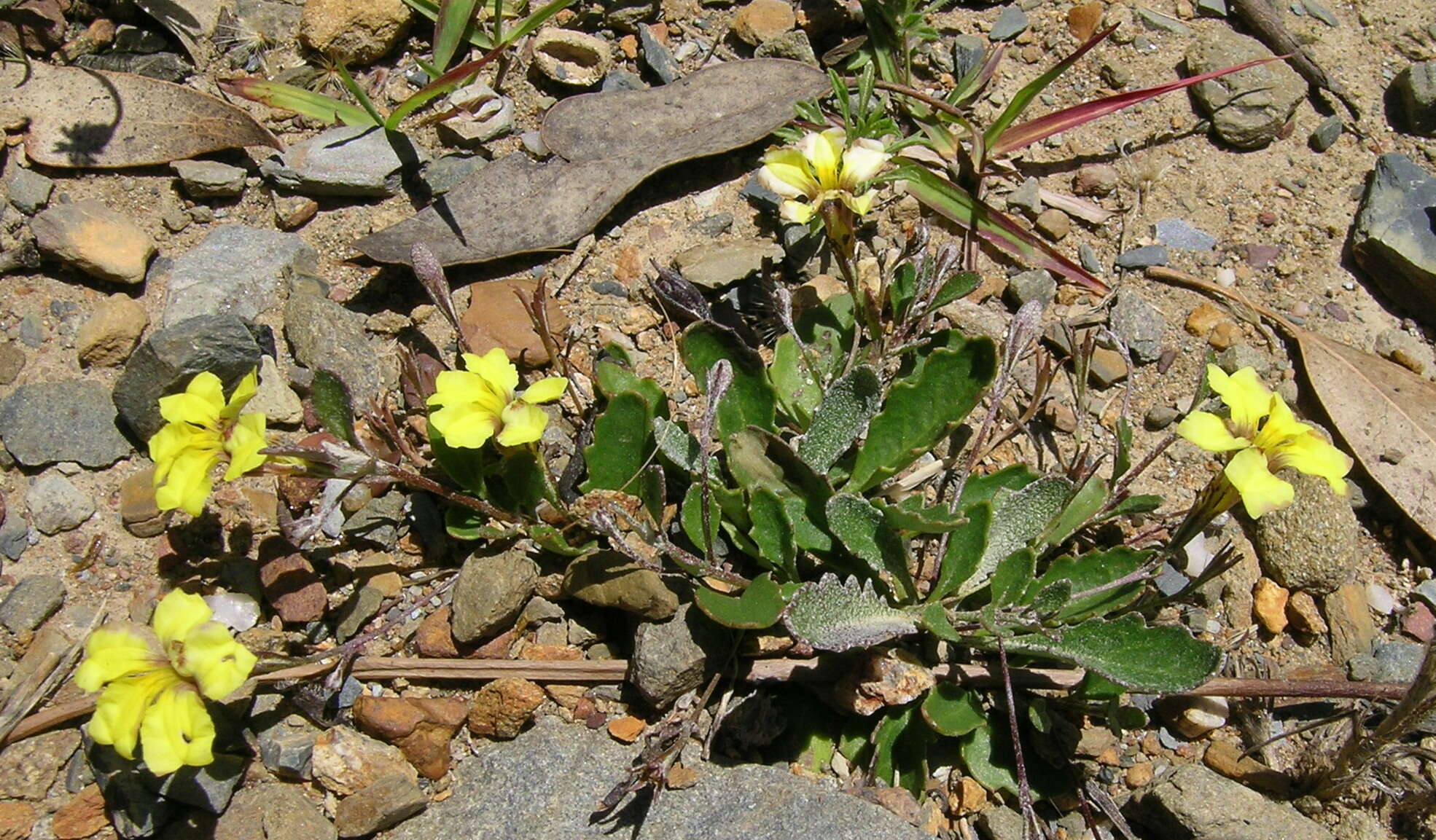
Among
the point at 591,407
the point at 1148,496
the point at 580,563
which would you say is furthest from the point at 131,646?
the point at 1148,496

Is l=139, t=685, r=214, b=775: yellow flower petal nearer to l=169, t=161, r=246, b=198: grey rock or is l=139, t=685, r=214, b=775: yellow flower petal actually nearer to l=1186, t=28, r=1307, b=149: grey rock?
l=169, t=161, r=246, b=198: grey rock

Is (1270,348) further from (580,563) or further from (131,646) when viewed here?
(131,646)

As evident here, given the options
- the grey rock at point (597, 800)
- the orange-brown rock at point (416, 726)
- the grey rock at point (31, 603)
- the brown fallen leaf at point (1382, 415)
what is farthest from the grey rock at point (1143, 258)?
the grey rock at point (31, 603)

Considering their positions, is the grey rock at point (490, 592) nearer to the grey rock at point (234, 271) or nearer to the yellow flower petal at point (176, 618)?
the yellow flower petal at point (176, 618)

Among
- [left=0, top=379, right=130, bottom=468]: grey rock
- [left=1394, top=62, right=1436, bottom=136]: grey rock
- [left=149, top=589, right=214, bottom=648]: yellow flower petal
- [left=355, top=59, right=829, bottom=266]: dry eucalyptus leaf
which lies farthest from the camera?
[left=1394, top=62, right=1436, bottom=136]: grey rock

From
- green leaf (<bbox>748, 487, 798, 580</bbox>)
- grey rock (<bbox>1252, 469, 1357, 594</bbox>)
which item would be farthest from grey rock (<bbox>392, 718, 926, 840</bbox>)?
grey rock (<bbox>1252, 469, 1357, 594</bbox>)

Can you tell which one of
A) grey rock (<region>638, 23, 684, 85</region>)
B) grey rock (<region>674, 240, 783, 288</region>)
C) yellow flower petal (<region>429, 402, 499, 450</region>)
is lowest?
grey rock (<region>674, 240, 783, 288</region>)

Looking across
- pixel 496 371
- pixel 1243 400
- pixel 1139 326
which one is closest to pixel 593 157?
pixel 496 371
